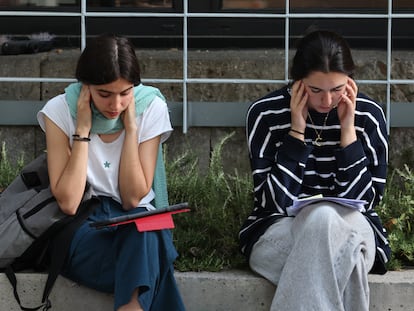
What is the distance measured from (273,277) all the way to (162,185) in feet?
2.06

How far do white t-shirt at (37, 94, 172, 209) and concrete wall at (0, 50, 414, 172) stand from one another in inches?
37.6

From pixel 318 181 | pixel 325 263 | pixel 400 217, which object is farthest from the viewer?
pixel 400 217

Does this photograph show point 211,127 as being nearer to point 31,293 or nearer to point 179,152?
point 179,152

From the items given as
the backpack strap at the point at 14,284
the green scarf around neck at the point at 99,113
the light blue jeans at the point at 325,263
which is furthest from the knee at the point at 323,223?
the backpack strap at the point at 14,284

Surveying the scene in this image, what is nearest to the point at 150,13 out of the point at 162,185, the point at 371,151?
the point at 162,185

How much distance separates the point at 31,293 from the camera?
14.1ft

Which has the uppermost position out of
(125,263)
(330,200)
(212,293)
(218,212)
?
(330,200)

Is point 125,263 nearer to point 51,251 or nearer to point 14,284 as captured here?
point 51,251

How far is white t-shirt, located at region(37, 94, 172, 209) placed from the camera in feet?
14.0

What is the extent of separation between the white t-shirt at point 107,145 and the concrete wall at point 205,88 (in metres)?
0.96

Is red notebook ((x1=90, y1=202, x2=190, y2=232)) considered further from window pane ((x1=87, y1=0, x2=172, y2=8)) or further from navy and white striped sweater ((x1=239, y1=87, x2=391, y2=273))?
window pane ((x1=87, y1=0, x2=172, y2=8))

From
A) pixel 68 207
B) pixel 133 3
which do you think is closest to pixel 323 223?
pixel 68 207

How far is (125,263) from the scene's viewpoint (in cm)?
400

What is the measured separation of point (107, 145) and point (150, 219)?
0.48 meters
